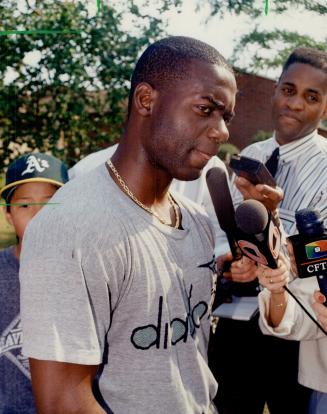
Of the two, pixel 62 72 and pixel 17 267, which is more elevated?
pixel 62 72

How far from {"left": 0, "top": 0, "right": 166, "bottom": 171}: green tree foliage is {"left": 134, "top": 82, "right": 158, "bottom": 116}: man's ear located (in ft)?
1.80

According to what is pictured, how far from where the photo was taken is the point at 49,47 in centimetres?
204

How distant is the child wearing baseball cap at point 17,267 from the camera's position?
5.91 ft

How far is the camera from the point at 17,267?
6.29 ft

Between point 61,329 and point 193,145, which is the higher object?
point 193,145

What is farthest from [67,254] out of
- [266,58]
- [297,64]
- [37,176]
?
[266,58]

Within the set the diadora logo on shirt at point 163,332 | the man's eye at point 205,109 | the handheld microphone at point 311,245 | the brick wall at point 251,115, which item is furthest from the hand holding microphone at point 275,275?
the brick wall at point 251,115

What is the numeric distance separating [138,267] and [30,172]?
3.40 feet

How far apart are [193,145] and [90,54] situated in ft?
4.57

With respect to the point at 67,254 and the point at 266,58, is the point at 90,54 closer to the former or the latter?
the point at 67,254

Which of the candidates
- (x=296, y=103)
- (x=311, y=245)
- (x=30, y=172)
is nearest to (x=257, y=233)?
(x=311, y=245)

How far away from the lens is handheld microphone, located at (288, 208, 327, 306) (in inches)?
60.4

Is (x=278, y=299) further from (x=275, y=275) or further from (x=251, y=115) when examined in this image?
(x=251, y=115)

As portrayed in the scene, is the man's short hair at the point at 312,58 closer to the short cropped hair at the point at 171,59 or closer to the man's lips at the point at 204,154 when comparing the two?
the short cropped hair at the point at 171,59
